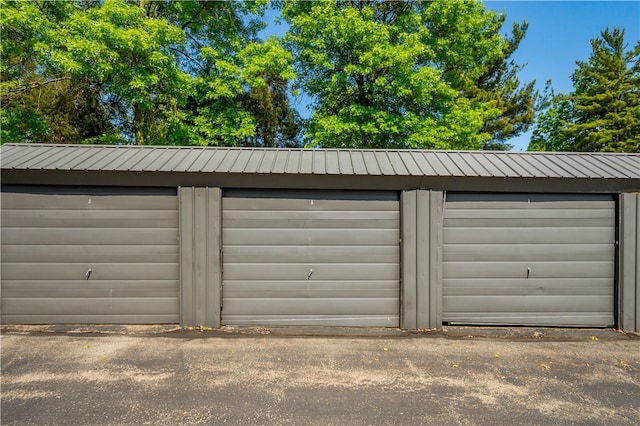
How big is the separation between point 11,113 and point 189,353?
39.3 ft

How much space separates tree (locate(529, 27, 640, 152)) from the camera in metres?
19.0

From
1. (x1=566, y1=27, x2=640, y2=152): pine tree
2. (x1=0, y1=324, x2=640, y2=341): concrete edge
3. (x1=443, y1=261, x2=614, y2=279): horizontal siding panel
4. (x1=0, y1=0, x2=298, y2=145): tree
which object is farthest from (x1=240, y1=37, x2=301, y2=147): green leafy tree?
(x1=566, y1=27, x2=640, y2=152): pine tree

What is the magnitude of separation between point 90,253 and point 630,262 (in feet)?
26.8

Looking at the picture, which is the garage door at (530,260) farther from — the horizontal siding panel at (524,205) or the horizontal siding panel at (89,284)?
the horizontal siding panel at (89,284)

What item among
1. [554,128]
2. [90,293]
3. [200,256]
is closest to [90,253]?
[90,293]

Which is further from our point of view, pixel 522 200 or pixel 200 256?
pixel 522 200

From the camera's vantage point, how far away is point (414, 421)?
2717mm

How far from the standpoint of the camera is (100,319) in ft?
15.9

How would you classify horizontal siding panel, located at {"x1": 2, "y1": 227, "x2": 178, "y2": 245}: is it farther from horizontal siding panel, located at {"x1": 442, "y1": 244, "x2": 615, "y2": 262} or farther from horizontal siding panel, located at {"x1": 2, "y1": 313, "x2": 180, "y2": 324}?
horizontal siding panel, located at {"x1": 442, "y1": 244, "x2": 615, "y2": 262}

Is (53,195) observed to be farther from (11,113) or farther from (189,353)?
(11,113)

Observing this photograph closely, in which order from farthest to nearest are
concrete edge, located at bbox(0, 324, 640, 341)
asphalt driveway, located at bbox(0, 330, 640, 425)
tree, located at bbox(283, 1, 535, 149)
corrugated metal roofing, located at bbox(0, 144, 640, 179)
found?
1. tree, located at bbox(283, 1, 535, 149)
2. corrugated metal roofing, located at bbox(0, 144, 640, 179)
3. concrete edge, located at bbox(0, 324, 640, 341)
4. asphalt driveway, located at bbox(0, 330, 640, 425)

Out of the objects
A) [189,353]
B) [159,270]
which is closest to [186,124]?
[159,270]

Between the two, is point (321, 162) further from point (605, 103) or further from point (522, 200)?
point (605, 103)

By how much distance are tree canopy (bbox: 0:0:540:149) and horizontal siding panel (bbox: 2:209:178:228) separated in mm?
5898
